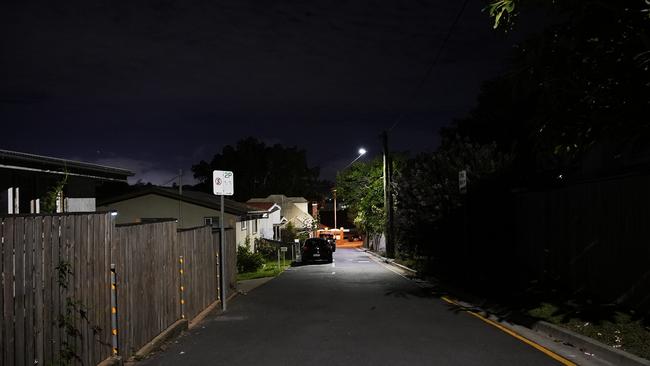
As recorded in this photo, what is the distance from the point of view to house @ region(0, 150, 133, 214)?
909cm

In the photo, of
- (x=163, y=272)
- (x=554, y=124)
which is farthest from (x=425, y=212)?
(x=163, y=272)

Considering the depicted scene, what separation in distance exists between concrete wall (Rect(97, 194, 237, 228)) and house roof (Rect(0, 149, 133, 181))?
51.4 feet

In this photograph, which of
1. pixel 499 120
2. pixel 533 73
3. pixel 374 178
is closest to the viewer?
pixel 533 73

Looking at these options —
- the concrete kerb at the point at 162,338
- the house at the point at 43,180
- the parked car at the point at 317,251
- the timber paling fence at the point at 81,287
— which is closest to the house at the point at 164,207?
the parked car at the point at 317,251

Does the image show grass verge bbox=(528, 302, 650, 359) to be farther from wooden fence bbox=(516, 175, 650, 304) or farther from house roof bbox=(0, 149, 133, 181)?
house roof bbox=(0, 149, 133, 181)

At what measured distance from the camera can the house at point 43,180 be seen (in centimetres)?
909

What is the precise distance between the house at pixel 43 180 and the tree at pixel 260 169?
80107 millimetres

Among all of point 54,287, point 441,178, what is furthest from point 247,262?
point 54,287

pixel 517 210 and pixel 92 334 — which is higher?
pixel 517 210

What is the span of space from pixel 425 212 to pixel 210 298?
1085cm

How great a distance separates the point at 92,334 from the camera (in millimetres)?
6648

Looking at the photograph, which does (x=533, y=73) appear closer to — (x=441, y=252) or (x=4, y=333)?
(x=4, y=333)

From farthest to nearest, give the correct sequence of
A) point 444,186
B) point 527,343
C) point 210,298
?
point 444,186
point 210,298
point 527,343

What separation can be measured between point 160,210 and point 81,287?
23.1 m
